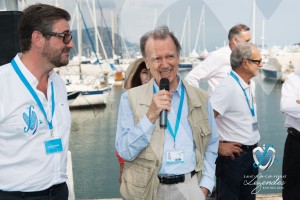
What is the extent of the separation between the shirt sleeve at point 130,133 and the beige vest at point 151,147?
44 mm

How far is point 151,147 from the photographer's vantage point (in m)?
1.88

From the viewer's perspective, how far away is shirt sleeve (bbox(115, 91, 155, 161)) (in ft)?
5.86

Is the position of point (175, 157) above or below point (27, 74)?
below

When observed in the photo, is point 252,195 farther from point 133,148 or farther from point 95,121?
point 95,121

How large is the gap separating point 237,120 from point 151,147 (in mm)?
1118

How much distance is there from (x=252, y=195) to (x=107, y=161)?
33.1 feet

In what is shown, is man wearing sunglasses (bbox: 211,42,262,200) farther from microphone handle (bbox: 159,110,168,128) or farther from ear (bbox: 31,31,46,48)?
ear (bbox: 31,31,46,48)

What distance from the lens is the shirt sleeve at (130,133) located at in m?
1.79

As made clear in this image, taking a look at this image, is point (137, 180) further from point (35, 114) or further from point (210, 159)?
point (35, 114)

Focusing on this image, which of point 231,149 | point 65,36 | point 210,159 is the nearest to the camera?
point 65,36

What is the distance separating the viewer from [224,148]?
9.09 ft

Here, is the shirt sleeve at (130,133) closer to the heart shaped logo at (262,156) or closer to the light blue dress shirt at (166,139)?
the light blue dress shirt at (166,139)

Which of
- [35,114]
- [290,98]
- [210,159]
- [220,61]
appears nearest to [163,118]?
[210,159]

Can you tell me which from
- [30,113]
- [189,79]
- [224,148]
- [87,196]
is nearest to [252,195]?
[224,148]
